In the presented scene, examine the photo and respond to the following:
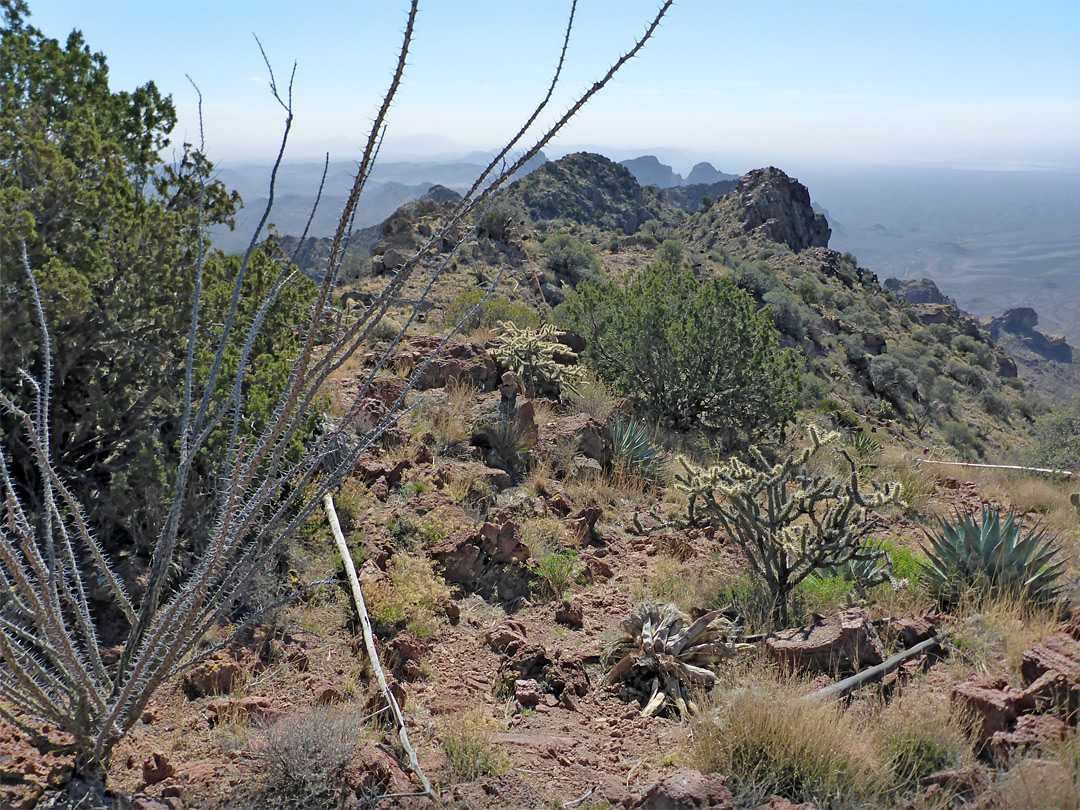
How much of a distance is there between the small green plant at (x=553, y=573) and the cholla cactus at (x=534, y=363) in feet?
11.0

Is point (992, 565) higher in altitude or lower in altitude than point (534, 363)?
lower

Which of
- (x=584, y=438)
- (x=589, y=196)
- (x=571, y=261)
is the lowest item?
(x=584, y=438)

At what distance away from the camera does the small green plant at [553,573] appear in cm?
518

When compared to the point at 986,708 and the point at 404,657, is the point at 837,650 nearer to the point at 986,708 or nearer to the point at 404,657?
the point at 986,708

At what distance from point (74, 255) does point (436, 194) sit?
63.5 m

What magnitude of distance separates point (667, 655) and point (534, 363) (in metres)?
5.24

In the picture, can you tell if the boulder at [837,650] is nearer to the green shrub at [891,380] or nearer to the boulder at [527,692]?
the boulder at [527,692]

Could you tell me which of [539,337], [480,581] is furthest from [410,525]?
[539,337]

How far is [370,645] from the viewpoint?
387cm

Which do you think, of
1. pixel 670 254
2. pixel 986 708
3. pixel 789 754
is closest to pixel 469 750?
pixel 789 754

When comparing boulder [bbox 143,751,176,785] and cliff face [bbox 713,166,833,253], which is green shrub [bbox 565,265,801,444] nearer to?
boulder [bbox 143,751,176,785]

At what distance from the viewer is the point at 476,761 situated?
10.1ft

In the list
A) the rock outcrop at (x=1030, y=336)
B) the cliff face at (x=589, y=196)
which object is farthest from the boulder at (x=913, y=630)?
the rock outcrop at (x=1030, y=336)

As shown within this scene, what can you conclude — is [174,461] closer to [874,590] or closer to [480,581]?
[480,581]
